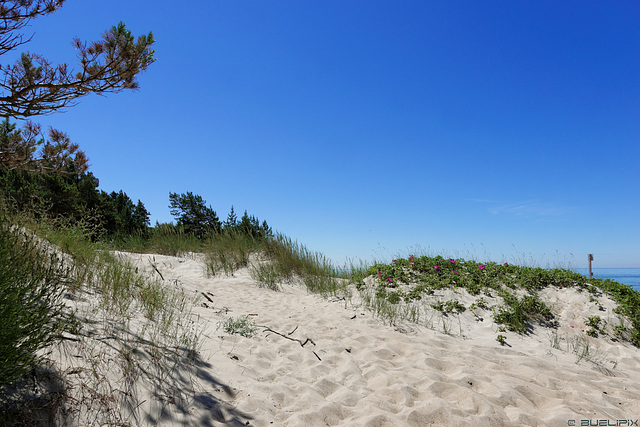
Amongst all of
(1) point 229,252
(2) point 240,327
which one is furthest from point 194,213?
(2) point 240,327

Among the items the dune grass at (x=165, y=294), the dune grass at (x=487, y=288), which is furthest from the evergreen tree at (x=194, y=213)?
the dune grass at (x=487, y=288)

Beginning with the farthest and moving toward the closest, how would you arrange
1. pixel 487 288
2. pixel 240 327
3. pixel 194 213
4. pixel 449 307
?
pixel 194 213, pixel 487 288, pixel 449 307, pixel 240 327

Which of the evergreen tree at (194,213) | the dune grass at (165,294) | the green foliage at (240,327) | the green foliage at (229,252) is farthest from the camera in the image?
the evergreen tree at (194,213)

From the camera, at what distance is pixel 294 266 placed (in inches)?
380

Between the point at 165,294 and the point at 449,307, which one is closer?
the point at 165,294

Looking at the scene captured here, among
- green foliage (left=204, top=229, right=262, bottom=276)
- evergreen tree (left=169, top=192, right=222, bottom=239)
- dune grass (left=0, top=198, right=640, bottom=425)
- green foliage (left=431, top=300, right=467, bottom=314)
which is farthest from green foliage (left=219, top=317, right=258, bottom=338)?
evergreen tree (left=169, top=192, right=222, bottom=239)

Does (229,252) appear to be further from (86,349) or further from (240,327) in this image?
(86,349)

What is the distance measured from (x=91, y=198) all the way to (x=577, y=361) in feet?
51.8

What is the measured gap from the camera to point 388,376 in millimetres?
3484

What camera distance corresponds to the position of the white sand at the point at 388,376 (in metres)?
2.74

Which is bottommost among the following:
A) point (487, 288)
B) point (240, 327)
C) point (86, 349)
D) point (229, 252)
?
point (240, 327)

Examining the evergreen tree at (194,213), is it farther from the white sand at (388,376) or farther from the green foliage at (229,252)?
the white sand at (388,376)

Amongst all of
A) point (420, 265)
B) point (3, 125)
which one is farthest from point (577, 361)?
point (3, 125)

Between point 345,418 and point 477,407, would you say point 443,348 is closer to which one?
point 477,407
